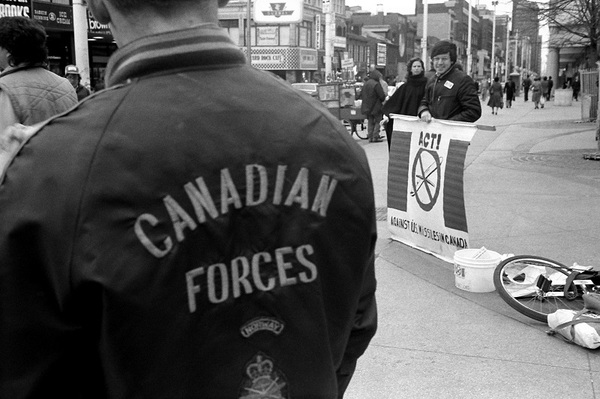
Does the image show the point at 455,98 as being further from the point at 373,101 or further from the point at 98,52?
the point at 98,52

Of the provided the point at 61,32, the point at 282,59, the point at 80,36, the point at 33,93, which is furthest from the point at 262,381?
the point at 282,59

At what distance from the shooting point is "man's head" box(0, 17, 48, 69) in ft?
14.0

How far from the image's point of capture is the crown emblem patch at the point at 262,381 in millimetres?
1250

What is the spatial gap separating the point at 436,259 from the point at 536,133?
14315mm

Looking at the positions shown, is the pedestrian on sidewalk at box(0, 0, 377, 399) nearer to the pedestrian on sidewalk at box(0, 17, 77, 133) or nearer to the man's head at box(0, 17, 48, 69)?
the pedestrian on sidewalk at box(0, 17, 77, 133)

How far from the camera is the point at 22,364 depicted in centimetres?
118

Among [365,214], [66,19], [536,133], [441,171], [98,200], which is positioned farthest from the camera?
[66,19]

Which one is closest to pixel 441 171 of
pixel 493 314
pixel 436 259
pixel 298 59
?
pixel 436 259

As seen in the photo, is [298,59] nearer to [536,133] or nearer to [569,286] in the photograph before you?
[536,133]

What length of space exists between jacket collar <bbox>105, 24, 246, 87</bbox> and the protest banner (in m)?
4.80

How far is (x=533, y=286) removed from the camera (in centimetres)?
506

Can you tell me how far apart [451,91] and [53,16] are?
1990 cm

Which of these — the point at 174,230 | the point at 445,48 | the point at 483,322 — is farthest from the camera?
the point at 445,48

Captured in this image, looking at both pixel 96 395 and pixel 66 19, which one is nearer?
pixel 96 395
